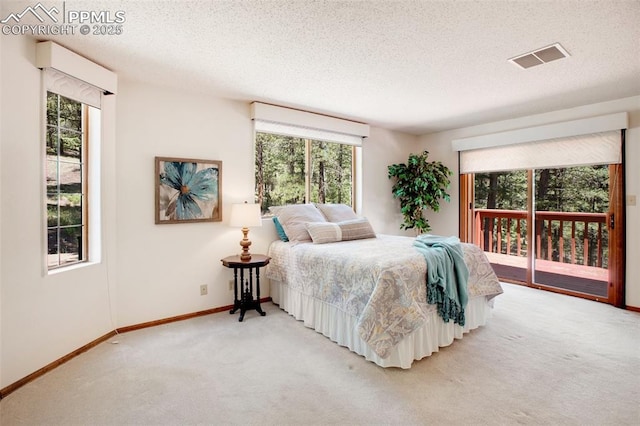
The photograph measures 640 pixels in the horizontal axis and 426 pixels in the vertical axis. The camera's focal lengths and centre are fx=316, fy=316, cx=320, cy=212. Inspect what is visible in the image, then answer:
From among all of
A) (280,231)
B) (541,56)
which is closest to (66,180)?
(280,231)

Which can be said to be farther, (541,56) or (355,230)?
(355,230)

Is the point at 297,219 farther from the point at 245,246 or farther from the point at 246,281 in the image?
the point at 246,281

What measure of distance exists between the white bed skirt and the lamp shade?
82 cm

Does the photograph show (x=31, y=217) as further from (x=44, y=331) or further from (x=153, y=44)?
(x=153, y=44)

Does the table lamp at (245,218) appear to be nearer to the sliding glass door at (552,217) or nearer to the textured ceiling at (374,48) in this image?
the textured ceiling at (374,48)

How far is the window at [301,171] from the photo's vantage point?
4.04 m

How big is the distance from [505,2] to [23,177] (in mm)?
3247

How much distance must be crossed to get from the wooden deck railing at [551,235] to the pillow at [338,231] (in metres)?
2.58

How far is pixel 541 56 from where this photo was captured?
8.22 feet

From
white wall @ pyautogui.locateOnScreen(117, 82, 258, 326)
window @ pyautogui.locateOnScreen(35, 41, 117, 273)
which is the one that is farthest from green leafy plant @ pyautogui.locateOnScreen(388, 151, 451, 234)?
window @ pyautogui.locateOnScreen(35, 41, 117, 273)

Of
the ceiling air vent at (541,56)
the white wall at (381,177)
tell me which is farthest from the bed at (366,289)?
the ceiling air vent at (541,56)

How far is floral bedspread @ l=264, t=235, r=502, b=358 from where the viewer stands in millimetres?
2246

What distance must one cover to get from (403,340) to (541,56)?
2457 millimetres

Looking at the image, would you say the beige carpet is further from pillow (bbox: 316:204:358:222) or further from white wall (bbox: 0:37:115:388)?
pillow (bbox: 316:204:358:222)
